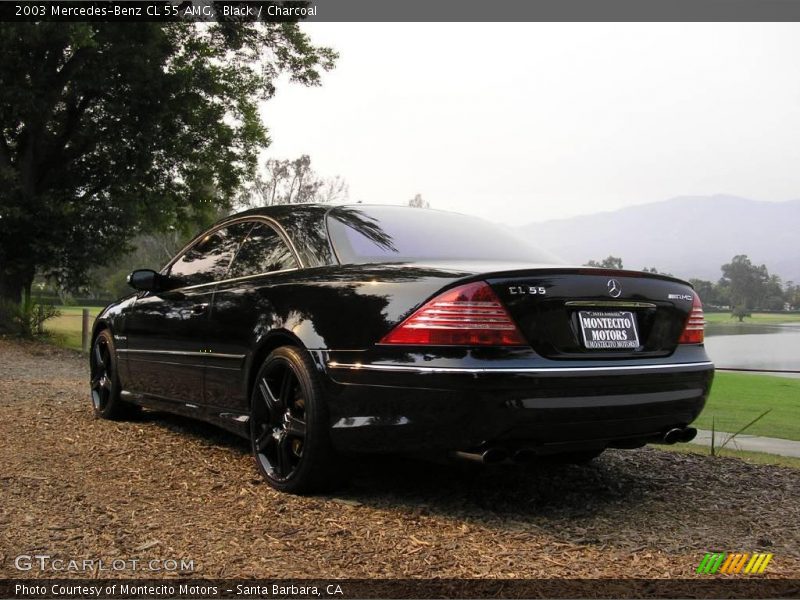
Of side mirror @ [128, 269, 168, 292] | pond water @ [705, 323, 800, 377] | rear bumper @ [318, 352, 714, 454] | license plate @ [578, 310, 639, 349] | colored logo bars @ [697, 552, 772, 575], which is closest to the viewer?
colored logo bars @ [697, 552, 772, 575]

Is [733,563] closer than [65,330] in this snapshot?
Yes

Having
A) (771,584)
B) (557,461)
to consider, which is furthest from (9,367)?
(771,584)

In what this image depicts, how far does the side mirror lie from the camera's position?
562 centimetres

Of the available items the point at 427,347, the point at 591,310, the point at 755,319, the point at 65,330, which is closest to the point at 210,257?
the point at 427,347

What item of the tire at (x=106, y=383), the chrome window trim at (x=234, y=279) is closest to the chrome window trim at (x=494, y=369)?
the chrome window trim at (x=234, y=279)

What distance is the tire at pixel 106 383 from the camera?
20.7ft

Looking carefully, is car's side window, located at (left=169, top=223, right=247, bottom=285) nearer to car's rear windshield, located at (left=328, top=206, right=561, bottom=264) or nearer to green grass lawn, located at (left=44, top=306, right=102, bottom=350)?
car's rear windshield, located at (left=328, top=206, right=561, bottom=264)

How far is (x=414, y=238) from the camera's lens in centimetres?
448

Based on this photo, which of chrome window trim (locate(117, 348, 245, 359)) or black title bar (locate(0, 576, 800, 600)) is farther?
chrome window trim (locate(117, 348, 245, 359))

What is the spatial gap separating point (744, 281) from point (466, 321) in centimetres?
3200

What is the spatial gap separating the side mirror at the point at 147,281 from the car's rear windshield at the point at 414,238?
1766mm

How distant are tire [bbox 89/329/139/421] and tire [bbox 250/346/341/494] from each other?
2.38 meters

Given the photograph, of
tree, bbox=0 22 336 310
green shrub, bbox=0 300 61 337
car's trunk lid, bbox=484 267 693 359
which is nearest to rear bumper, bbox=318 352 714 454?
car's trunk lid, bbox=484 267 693 359

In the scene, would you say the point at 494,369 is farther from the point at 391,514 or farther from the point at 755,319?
the point at 755,319
